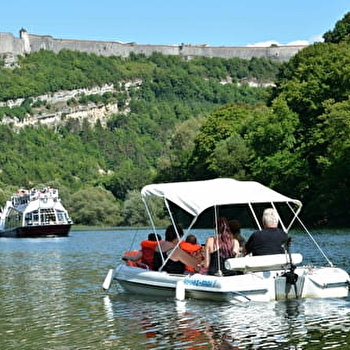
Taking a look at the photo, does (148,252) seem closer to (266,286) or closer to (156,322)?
(266,286)

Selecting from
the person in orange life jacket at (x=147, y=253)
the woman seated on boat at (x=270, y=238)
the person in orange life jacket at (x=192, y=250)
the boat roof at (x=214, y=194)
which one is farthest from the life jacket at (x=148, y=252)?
the woman seated on boat at (x=270, y=238)

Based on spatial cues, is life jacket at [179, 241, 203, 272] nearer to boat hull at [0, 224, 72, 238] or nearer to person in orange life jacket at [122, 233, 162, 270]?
person in orange life jacket at [122, 233, 162, 270]

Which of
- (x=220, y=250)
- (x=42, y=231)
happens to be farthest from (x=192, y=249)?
(x=42, y=231)

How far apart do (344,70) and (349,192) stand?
10.4 metres

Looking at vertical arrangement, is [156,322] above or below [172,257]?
below

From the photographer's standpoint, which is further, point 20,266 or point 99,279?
point 20,266

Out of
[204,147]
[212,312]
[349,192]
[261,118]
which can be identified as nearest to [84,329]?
[212,312]

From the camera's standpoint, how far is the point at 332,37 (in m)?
109

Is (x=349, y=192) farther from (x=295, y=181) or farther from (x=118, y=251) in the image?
(x=118, y=251)

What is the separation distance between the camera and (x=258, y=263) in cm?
2325

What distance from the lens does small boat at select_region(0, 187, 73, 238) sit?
99.4 meters

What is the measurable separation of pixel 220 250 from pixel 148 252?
3.38 meters

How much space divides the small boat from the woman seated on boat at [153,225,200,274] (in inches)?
2824

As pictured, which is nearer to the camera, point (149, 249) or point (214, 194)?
point (214, 194)
